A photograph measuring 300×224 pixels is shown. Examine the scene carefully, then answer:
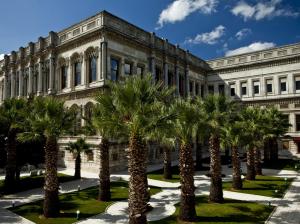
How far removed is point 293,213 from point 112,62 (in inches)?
996

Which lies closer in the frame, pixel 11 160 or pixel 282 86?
pixel 11 160

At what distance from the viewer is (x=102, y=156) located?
20.3m

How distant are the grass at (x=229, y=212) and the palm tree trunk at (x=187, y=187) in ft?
1.63

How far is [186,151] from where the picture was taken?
1580 centimetres

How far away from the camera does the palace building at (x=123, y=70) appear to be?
3344cm

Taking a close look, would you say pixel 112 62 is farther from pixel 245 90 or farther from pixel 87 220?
pixel 245 90

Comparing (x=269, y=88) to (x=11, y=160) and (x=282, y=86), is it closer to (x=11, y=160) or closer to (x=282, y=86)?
(x=282, y=86)

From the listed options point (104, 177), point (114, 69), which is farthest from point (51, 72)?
point (104, 177)

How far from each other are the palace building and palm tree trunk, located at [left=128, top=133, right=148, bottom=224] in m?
12.4

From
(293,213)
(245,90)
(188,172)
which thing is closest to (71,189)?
(188,172)

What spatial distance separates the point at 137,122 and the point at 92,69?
23878 millimetres

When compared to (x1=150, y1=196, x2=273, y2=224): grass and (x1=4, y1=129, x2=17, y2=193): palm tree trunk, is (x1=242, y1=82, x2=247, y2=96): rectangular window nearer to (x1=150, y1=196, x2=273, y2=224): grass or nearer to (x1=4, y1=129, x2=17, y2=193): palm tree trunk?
(x1=150, y1=196, x2=273, y2=224): grass

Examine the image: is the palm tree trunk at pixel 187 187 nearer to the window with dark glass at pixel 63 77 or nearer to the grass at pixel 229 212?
the grass at pixel 229 212

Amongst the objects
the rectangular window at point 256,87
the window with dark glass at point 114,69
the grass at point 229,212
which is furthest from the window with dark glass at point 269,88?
the grass at point 229,212
